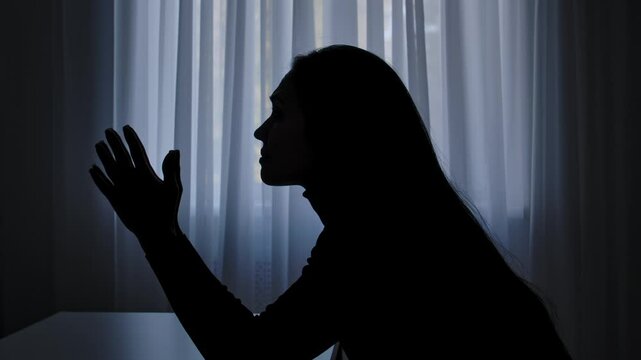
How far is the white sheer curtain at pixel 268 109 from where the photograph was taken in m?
1.92

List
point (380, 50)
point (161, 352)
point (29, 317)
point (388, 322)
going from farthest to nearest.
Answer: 1. point (29, 317)
2. point (380, 50)
3. point (161, 352)
4. point (388, 322)

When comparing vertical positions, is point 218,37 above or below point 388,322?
above

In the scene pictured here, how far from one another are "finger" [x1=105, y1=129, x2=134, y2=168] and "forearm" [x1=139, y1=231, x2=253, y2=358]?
0.09 metres

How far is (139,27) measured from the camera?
201 cm

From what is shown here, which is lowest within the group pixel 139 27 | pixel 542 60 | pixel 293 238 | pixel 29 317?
pixel 29 317

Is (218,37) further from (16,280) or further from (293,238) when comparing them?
(16,280)

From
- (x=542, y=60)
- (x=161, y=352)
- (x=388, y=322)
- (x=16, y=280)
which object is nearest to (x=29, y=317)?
(x=16, y=280)

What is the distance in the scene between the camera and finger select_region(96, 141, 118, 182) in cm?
69

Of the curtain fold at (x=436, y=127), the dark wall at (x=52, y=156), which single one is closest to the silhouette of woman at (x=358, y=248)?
the curtain fold at (x=436, y=127)

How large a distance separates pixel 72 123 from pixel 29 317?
698mm

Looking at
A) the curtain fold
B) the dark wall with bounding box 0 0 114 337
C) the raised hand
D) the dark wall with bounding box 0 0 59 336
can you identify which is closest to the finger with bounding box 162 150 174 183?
the raised hand

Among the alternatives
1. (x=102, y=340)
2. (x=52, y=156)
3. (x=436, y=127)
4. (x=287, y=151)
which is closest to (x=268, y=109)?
(x=436, y=127)

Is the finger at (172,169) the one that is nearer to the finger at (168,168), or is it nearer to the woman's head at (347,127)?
the finger at (168,168)

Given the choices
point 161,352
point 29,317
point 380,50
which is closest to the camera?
point 161,352
